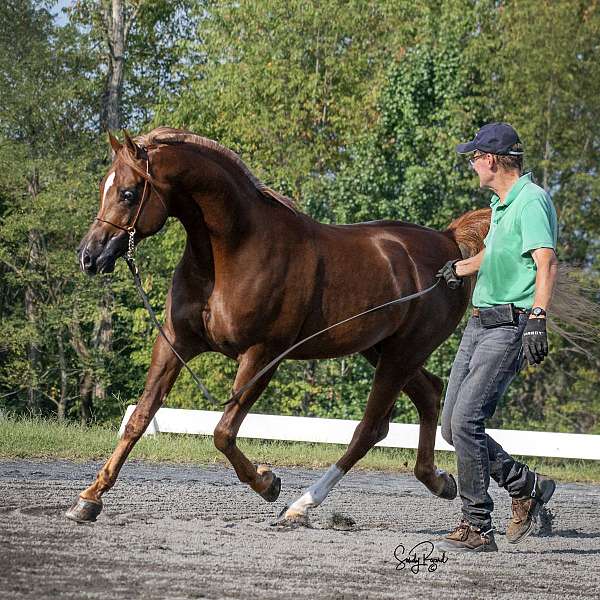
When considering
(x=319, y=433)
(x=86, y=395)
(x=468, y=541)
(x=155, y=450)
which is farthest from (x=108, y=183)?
(x=86, y=395)

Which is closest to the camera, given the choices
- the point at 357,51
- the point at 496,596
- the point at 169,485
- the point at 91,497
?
the point at 496,596

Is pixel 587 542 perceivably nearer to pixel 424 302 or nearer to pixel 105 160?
pixel 424 302

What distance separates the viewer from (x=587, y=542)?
701 cm

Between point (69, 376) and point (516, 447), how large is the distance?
65.6 feet

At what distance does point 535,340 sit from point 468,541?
1.26 meters

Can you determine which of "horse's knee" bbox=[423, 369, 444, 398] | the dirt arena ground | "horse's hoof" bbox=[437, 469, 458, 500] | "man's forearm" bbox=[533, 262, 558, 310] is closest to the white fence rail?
the dirt arena ground

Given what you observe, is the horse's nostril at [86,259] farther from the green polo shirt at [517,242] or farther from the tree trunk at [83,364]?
the tree trunk at [83,364]

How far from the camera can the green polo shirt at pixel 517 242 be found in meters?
5.78

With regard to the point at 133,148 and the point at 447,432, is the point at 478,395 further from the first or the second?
the point at 133,148

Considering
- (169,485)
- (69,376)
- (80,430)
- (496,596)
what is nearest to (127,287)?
(69,376)

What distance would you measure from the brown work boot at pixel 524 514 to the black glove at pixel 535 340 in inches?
53.7

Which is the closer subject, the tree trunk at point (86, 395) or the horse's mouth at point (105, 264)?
the horse's mouth at point (105, 264)

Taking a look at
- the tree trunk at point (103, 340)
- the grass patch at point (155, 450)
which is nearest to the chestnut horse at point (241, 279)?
the grass patch at point (155, 450)

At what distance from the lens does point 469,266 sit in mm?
6469
